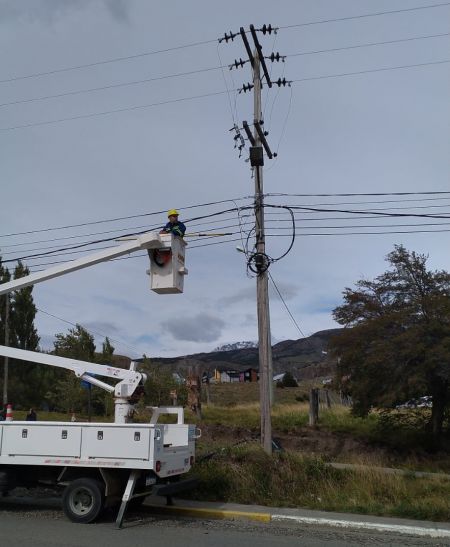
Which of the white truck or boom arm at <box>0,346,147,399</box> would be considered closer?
the white truck

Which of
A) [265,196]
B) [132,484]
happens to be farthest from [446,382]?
[132,484]

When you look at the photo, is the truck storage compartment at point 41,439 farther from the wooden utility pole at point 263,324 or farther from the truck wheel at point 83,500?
the wooden utility pole at point 263,324

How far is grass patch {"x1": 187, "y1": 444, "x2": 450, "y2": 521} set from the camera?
33.8 ft

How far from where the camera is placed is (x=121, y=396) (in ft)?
32.1

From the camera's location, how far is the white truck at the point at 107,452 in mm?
9047

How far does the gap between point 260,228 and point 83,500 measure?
8.01 m

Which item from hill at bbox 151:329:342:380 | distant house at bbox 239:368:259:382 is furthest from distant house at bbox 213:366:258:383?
hill at bbox 151:329:342:380

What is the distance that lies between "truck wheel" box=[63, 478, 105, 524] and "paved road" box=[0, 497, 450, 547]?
0.52 feet

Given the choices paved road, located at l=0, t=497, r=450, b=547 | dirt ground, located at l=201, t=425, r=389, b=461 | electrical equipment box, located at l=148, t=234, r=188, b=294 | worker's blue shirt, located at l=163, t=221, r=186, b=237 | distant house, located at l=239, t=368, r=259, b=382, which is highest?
distant house, located at l=239, t=368, r=259, b=382

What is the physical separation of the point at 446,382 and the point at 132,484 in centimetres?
1120

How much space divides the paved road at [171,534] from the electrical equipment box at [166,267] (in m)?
3.93

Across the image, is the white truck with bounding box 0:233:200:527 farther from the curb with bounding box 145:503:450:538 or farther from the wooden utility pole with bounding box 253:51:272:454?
the wooden utility pole with bounding box 253:51:272:454

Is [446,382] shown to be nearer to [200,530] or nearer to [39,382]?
[200,530]

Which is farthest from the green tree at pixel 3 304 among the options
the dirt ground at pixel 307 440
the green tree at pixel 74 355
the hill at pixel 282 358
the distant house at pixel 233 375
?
the distant house at pixel 233 375
